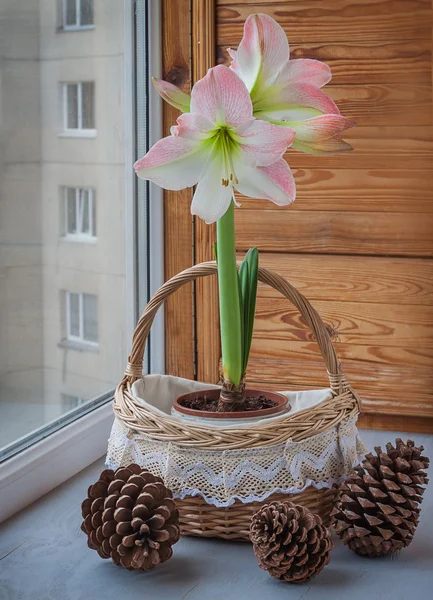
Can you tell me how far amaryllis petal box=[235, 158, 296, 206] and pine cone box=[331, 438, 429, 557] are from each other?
362 mm

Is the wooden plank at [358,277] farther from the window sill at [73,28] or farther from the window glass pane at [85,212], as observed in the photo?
the window sill at [73,28]

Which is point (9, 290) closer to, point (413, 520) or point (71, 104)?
point (71, 104)

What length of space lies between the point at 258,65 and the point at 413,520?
0.60m

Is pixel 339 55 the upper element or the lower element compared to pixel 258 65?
upper

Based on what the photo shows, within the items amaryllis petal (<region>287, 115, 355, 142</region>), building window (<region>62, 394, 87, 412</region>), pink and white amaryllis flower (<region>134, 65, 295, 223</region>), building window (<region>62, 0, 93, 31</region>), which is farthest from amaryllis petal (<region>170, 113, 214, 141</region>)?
building window (<region>62, 394, 87, 412</region>)

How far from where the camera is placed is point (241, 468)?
100 centimetres

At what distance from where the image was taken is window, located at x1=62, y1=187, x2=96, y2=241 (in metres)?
1.42

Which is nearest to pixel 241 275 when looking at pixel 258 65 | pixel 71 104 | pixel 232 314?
pixel 232 314

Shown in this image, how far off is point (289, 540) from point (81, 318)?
27.7 inches

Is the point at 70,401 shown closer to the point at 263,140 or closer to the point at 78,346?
the point at 78,346

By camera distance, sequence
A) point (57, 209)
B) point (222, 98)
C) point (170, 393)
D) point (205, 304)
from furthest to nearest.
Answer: point (205, 304)
point (57, 209)
point (170, 393)
point (222, 98)

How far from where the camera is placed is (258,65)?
0.96 m

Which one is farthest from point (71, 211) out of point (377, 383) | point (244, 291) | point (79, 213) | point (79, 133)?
point (377, 383)

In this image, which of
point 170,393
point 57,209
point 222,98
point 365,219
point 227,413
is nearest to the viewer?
point 222,98
